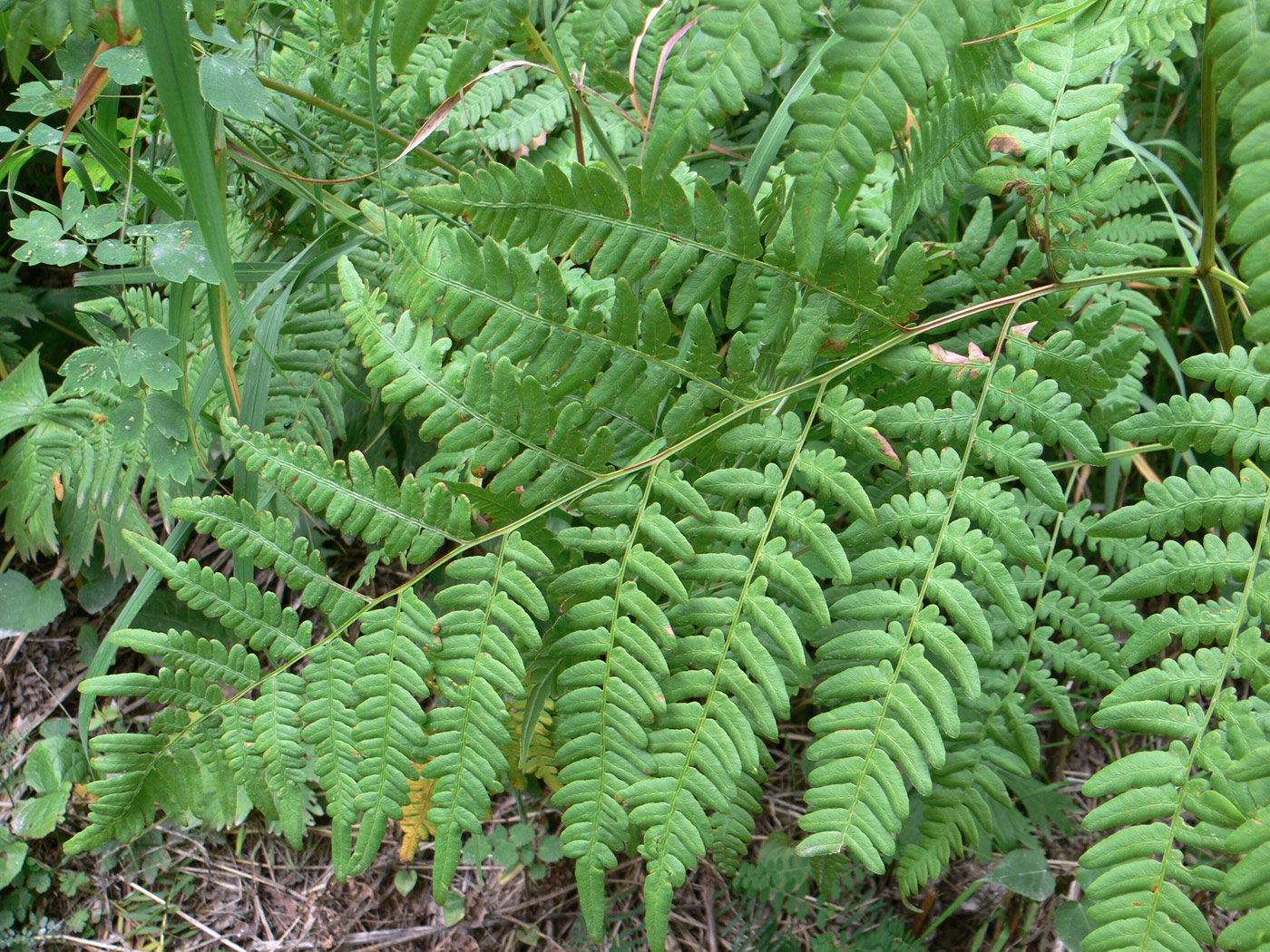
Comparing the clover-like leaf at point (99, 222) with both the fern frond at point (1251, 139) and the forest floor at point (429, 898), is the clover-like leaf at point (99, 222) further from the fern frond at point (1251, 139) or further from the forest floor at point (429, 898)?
the fern frond at point (1251, 139)

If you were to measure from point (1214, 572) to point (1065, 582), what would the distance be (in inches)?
12.7

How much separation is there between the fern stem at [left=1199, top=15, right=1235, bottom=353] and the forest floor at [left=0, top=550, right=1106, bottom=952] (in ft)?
3.45

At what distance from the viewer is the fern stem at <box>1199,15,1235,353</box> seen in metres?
1.13

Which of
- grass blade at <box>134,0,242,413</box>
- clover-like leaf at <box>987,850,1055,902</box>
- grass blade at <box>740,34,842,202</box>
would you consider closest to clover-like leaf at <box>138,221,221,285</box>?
grass blade at <box>134,0,242,413</box>

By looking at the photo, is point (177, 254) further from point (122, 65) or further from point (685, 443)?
point (685, 443)

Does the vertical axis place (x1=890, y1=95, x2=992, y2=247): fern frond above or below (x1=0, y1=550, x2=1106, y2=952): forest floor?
above

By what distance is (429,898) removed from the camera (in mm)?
2084

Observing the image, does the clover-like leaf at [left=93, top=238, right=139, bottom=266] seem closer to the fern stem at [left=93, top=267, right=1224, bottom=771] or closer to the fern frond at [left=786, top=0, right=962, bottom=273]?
Result: the fern stem at [left=93, top=267, right=1224, bottom=771]

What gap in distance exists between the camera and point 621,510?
109 centimetres

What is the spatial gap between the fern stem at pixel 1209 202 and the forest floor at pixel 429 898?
1052mm

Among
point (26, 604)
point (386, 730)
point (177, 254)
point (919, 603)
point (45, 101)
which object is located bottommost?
point (26, 604)

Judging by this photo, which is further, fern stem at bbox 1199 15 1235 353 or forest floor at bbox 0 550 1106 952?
forest floor at bbox 0 550 1106 952

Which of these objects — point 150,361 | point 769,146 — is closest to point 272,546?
point 150,361

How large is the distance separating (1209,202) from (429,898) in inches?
88.1
